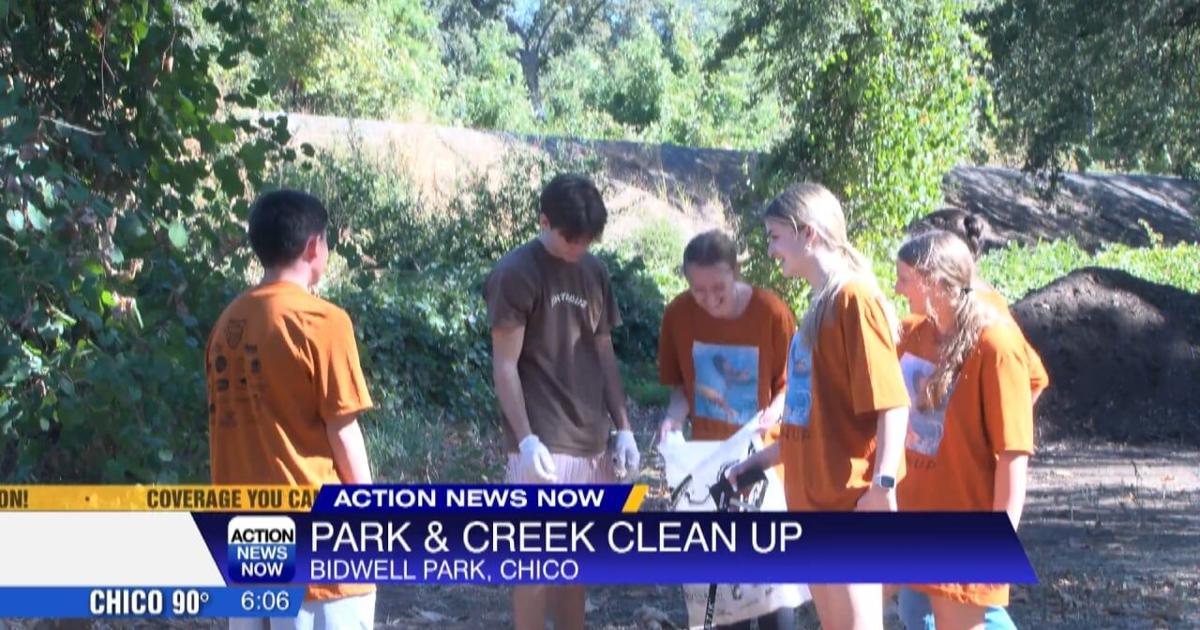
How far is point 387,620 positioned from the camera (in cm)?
674

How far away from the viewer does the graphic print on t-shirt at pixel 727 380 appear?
5.31 m

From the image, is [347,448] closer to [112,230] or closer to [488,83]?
[112,230]

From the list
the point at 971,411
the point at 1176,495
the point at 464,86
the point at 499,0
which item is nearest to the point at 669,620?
the point at 971,411

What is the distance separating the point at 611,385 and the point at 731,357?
450 mm

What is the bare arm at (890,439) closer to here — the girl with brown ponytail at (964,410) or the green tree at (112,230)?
the girl with brown ponytail at (964,410)

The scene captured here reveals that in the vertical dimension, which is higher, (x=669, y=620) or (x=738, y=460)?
(x=738, y=460)

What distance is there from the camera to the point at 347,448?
12.3ft

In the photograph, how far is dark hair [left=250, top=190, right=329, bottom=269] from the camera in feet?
12.5

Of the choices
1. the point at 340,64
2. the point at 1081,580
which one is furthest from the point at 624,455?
the point at 340,64

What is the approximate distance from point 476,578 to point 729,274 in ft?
4.83

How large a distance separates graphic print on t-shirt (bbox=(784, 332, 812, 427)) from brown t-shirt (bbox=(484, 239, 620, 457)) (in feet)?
3.32

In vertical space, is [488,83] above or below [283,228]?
above

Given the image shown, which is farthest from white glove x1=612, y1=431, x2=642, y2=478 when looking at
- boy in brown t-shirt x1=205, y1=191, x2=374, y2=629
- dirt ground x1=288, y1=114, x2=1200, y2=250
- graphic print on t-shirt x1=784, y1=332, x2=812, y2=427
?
dirt ground x1=288, y1=114, x2=1200, y2=250

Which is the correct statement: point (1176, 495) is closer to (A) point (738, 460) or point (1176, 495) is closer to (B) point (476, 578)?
(A) point (738, 460)
